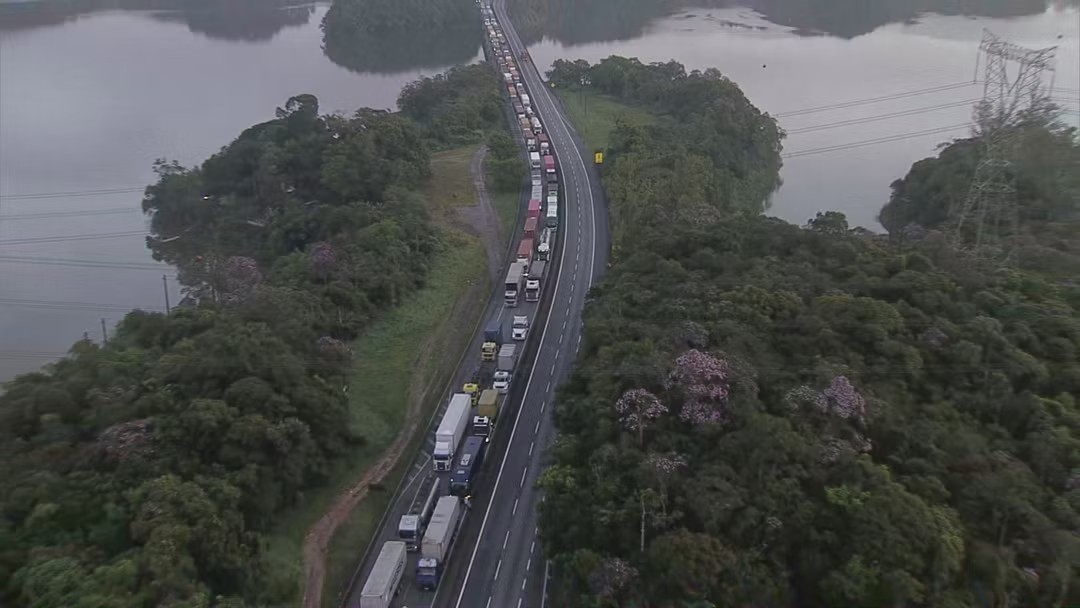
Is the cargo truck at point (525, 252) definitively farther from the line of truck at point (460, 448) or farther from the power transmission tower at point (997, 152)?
the power transmission tower at point (997, 152)

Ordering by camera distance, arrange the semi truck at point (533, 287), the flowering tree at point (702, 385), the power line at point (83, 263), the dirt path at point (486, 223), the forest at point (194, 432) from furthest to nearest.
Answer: the power line at point (83, 263) → the dirt path at point (486, 223) → the semi truck at point (533, 287) → the flowering tree at point (702, 385) → the forest at point (194, 432)

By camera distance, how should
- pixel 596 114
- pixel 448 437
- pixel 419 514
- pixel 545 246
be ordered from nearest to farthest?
pixel 419 514 < pixel 448 437 < pixel 545 246 < pixel 596 114

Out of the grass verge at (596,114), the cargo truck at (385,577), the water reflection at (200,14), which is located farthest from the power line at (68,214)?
the water reflection at (200,14)

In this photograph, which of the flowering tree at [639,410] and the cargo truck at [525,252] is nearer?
the flowering tree at [639,410]

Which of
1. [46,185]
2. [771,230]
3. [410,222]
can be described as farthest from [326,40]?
[771,230]

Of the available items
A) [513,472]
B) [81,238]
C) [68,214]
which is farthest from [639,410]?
[68,214]

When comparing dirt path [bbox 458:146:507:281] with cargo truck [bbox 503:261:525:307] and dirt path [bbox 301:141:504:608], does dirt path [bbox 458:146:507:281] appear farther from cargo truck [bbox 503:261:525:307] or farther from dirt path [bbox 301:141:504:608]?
cargo truck [bbox 503:261:525:307]

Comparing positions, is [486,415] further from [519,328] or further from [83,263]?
[83,263]

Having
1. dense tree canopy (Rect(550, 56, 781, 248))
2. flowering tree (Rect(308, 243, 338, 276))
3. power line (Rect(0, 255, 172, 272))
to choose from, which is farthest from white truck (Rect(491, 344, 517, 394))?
power line (Rect(0, 255, 172, 272))
